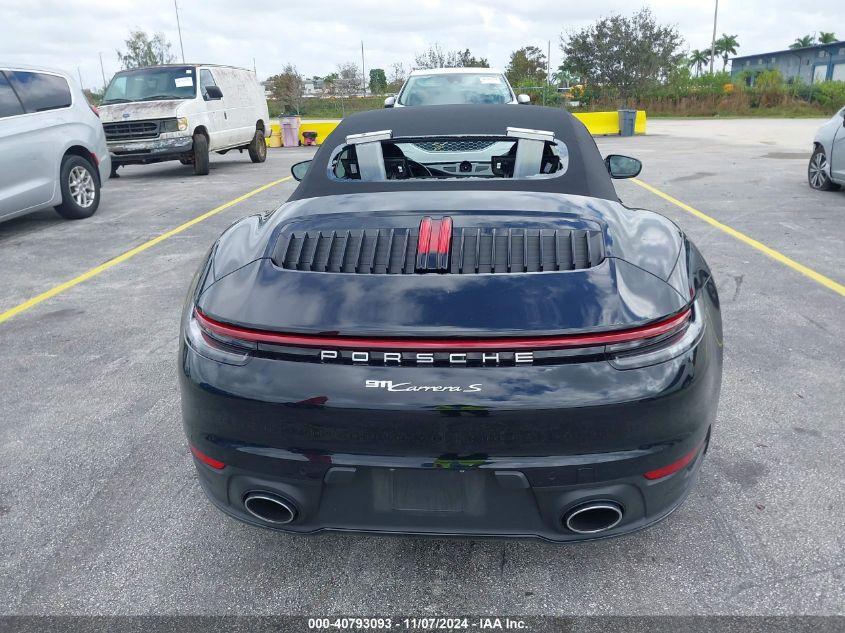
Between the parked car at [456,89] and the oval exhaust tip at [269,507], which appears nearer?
the oval exhaust tip at [269,507]

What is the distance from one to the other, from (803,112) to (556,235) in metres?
41.8

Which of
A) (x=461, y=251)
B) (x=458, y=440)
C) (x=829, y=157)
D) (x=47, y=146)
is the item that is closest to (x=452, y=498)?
(x=458, y=440)

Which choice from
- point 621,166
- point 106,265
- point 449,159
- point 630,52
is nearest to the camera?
point 621,166

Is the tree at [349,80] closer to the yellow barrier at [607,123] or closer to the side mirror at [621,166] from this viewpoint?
the yellow barrier at [607,123]

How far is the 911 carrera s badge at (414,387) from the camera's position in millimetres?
1840

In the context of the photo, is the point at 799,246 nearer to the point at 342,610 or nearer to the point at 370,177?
the point at 370,177

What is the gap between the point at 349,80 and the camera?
4700 centimetres

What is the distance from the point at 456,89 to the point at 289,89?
3847cm

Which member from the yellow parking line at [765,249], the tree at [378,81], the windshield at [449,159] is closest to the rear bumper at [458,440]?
the windshield at [449,159]

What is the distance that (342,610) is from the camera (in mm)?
2180

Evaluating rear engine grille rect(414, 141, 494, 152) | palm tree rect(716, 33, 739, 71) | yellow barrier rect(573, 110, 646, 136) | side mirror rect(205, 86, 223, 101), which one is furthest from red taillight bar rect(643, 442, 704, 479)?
palm tree rect(716, 33, 739, 71)

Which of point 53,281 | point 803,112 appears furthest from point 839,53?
point 53,281

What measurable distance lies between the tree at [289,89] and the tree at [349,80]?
2.51 meters

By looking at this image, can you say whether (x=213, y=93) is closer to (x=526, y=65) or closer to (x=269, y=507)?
(x=269, y=507)
